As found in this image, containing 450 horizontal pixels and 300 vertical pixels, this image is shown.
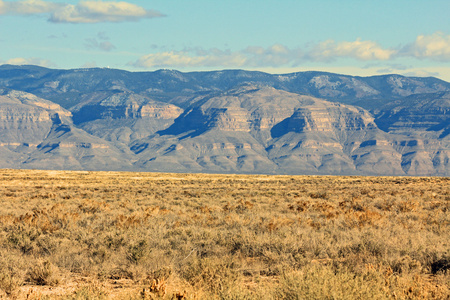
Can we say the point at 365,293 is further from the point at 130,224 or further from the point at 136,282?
the point at 130,224

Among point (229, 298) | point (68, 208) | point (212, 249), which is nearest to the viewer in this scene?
point (229, 298)

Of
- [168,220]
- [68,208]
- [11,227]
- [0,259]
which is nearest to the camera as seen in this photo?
[0,259]

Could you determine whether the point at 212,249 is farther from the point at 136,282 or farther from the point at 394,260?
the point at 394,260

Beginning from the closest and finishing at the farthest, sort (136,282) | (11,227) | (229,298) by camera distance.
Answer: (229,298) < (136,282) < (11,227)

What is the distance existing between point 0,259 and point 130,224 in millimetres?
6681

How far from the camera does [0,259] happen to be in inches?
574

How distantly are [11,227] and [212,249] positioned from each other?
8.06 meters

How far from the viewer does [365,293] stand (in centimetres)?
1047

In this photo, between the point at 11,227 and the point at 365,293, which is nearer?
the point at 365,293

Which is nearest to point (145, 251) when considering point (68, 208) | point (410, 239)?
point (410, 239)

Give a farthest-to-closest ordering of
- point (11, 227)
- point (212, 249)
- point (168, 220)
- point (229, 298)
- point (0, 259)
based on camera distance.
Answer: point (168, 220) < point (11, 227) < point (212, 249) < point (0, 259) < point (229, 298)

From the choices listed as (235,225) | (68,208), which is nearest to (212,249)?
(235,225)

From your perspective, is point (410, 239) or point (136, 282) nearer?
point (136, 282)

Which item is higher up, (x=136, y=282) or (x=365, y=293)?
(x=365, y=293)
